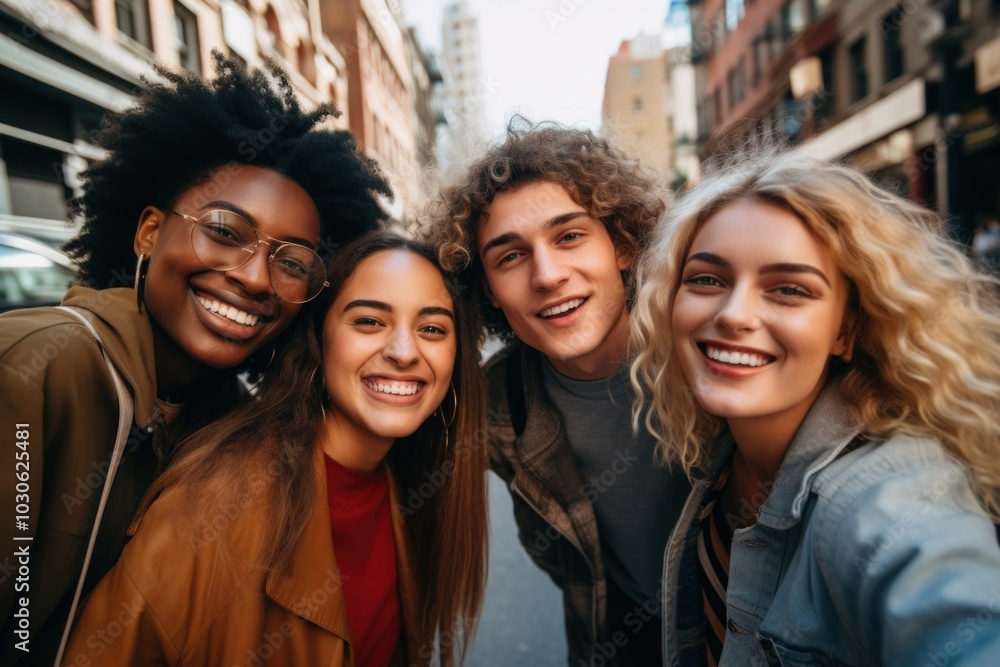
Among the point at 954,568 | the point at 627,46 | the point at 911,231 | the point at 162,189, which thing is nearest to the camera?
the point at 954,568

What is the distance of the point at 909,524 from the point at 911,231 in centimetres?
91

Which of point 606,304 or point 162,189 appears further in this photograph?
point 606,304

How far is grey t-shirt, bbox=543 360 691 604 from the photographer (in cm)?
249

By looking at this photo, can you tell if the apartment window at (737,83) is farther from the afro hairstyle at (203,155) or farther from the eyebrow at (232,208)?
the eyebrow at (232,208)

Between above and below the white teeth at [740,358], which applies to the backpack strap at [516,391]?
below

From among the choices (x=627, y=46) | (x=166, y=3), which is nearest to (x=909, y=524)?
(x=166, y=3)

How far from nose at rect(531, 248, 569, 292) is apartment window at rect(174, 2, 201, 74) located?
1085 cm

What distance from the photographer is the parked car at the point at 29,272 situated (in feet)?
12.2

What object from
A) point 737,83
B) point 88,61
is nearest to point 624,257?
point 88,61

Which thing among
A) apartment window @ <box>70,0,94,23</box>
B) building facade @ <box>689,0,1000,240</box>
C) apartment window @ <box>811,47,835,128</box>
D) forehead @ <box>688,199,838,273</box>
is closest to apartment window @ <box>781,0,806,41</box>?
building facade @ <box>689,0,1000,240</box>

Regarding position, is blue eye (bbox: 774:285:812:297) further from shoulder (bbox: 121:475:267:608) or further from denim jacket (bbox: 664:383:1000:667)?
shoulder (bbox: 121:475:267:608)

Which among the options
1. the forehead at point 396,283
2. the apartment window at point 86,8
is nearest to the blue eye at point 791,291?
the forehead at point 396,283

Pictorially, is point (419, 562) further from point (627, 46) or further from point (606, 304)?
point (627, 46)

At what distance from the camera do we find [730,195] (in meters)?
1.71
